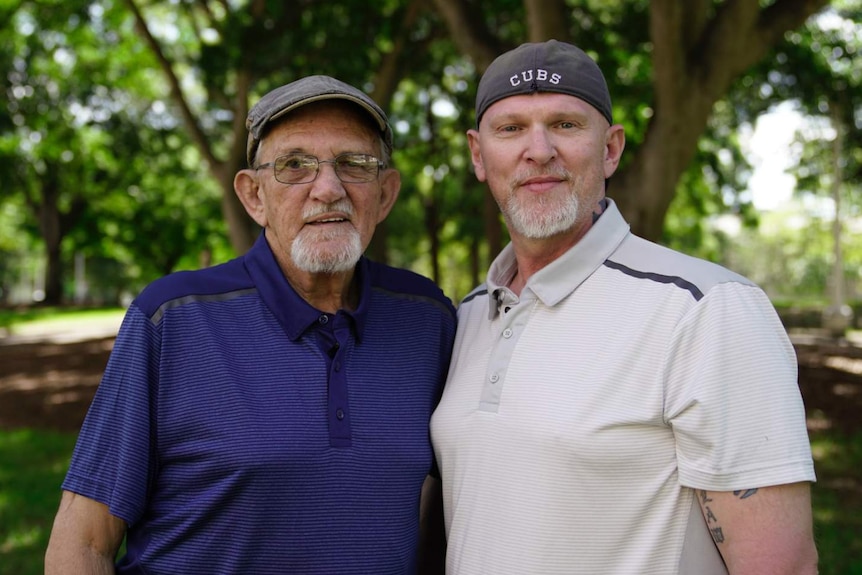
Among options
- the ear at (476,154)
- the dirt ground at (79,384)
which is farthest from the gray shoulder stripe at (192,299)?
the dirt ground at (79,384)

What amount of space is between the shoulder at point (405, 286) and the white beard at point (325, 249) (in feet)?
1.01

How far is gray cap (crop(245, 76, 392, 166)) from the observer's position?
8.70ft

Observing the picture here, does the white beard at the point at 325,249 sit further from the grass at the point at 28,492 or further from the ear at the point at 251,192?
the grass at the point at 28,492

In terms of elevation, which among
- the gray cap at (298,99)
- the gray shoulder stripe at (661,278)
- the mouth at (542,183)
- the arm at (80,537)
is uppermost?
the gray cap at (298,99)

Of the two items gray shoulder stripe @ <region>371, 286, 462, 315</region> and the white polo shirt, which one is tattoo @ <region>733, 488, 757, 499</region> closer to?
the white polo shirt

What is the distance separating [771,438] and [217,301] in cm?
176

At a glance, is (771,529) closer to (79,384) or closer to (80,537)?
(80,537)

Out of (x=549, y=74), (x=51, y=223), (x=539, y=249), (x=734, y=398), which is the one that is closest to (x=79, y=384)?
(x=539, y=249)

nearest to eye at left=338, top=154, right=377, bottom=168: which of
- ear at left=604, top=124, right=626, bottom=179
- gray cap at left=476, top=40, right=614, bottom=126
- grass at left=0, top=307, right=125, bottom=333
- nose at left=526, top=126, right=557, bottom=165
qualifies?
gray cap at left=476, top=40, right=614, bottom=126

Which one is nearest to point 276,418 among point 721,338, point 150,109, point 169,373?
point 169,373

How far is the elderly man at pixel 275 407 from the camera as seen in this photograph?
7.90 feet

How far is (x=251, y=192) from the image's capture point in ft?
9.79

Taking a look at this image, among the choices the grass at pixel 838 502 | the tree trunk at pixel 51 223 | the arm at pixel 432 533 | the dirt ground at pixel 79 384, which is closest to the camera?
the arm at pixel 432 533

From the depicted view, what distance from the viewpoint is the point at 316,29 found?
10.3 m
